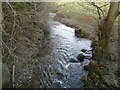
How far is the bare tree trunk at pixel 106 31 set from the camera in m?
9.20

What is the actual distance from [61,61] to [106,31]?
248 centimetres

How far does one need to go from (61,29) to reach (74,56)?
5.13 m

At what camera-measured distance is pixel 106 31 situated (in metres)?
9.62

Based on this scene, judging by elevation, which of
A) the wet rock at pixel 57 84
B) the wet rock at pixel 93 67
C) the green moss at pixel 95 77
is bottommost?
the wet rock at pixel 57 84

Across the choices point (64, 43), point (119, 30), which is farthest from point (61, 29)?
point (119, 30)

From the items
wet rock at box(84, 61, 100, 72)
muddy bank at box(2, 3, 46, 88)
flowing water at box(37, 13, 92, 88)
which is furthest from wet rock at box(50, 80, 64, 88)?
wet rock at box(84, 61, 100, 72)

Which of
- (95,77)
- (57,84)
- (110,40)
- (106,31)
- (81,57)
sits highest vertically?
(106,31)

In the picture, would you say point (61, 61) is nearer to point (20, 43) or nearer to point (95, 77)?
point (20, 43)

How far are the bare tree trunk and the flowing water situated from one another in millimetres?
825

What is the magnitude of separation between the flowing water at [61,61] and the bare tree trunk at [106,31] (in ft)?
2.71

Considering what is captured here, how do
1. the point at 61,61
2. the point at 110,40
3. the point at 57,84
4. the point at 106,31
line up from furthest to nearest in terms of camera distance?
the point at 110,40 < the point at 61,61 < the point at 106,31 < the point at 57,84

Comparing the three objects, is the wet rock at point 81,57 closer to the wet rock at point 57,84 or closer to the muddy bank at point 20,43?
the muddy bank at point 20,43

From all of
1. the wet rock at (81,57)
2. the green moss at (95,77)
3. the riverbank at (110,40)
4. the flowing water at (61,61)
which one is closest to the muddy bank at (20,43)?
the flowing water at (61,61)

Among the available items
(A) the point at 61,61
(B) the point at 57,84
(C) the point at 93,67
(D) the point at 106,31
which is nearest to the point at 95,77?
(C) the point at 93,67
